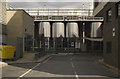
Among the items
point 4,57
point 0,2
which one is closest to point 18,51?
point 4,57

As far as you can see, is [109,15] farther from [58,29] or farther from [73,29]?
[58,29]

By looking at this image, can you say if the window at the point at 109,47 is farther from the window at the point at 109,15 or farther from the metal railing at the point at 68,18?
the metal railing at the point at 68,18

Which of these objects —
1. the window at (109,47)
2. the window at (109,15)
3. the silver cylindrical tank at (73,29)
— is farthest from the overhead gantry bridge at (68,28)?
the window at (109,15)

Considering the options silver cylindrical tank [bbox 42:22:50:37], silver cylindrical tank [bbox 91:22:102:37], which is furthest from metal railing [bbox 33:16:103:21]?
silver cylindrical tank [bbox 42:22:50:37]

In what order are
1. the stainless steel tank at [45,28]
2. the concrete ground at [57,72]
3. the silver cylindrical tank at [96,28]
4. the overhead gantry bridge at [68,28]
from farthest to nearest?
1. the stainless steel tank at [45,28]
2. the silver cylindrical tank at [96,28]
3. the overhead gantry bridge at [68,28]
4. the concrete ground at [57,72]

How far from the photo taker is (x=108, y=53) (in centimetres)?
1941

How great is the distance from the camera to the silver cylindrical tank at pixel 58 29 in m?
55.1

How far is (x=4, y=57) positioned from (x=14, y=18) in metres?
8.55

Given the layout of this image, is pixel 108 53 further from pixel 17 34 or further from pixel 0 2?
pixel 0 2

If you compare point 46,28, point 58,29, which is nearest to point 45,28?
point 46,28

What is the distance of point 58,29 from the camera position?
5550 cm

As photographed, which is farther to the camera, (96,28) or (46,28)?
(46,28)

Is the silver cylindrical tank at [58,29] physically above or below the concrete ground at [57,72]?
above

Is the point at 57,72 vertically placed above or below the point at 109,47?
below
